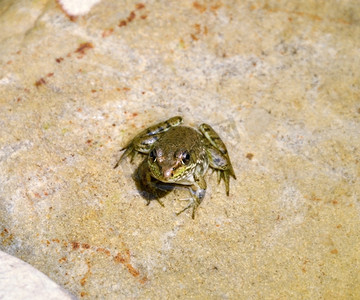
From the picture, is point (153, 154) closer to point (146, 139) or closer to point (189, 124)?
point (146, 139)

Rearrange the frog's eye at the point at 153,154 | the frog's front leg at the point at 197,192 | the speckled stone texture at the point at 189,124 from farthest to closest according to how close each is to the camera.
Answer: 1. the frog's front leg at the point at 197,192
2. the frog's eye at the point at 153,154
3. the speckled stone texture at the point at 189,124

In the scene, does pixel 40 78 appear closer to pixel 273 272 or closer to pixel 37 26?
pixel 37 26

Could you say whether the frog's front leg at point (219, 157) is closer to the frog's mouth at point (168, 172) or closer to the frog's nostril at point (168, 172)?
the frog's mouth at point (168, 172)

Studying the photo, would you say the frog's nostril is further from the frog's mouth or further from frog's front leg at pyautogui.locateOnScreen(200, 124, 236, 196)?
frog's front leg at pyautogui.locateOnScreen(200, 124, 236, 196)

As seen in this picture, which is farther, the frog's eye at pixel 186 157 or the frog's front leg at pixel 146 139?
the frog's front leg at pixel 146 139

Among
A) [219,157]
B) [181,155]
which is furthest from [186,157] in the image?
[219,157]

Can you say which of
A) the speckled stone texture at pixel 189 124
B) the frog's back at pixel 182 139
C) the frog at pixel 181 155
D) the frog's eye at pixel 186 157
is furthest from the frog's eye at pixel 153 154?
the speckled stone texture at pixel 189 124

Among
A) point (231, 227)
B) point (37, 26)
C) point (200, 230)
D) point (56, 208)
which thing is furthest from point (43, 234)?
point (37, 26)
